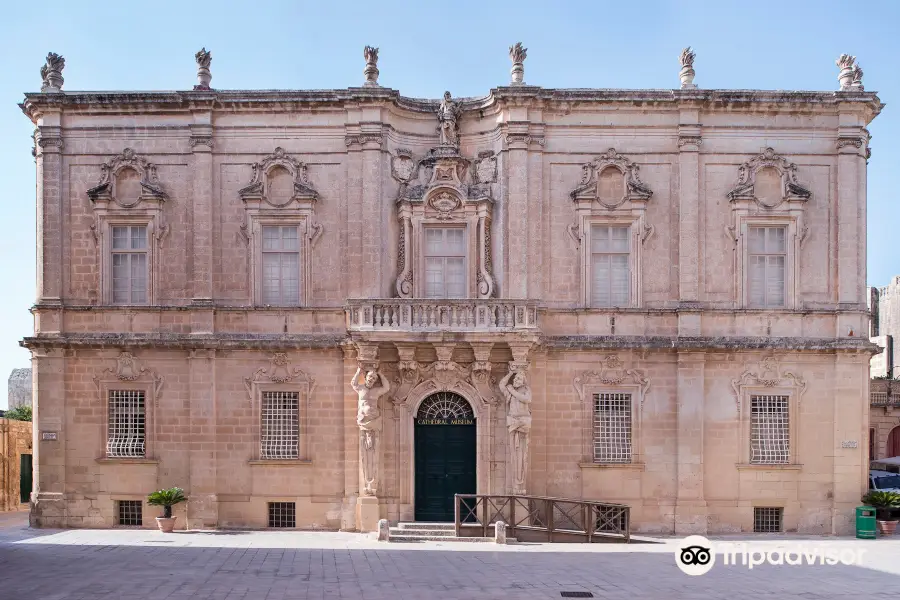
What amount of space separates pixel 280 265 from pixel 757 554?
47.0ft

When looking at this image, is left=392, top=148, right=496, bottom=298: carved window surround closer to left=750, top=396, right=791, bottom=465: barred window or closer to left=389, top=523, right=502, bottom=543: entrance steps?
left=389, top=523, right=502, bottom=543: entrance steps

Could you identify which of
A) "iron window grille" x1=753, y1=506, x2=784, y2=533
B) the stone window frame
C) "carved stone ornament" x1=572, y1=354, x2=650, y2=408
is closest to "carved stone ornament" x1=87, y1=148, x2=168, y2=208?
the stone window frame

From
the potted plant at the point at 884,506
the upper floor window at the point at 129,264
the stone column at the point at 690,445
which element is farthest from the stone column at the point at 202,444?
the potted plant at the point at 884,506

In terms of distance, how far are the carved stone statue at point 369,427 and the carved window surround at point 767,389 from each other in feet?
31.8

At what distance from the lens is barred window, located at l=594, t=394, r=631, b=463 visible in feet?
77.9

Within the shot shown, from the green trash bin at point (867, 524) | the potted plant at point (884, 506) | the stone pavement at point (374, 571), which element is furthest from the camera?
the potted plant at point (884, 506)

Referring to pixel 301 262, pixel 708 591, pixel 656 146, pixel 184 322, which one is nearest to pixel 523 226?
pixel 656 146

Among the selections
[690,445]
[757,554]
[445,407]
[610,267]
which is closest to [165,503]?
[445,407]

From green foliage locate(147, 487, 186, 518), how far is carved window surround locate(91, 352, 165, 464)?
1.35 m

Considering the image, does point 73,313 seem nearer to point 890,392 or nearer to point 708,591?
point 708,591

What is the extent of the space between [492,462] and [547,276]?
5302mm

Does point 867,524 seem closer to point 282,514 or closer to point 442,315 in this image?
point 442,315

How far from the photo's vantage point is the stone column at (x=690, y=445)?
2325 cm

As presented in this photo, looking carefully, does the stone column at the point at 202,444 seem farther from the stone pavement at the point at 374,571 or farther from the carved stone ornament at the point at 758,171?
the carved stone ornament at the point at 758,171
